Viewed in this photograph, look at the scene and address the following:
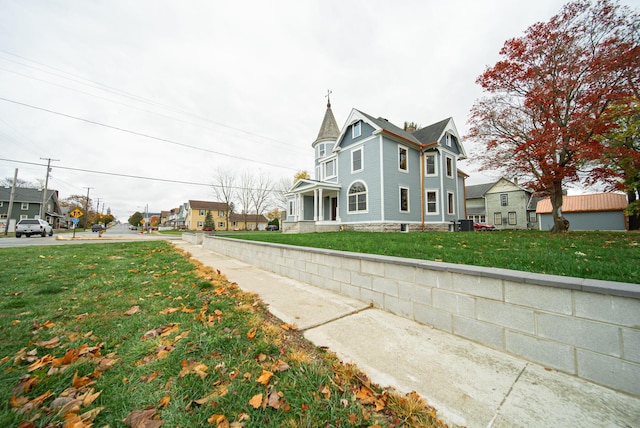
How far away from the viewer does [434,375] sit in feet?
5.84

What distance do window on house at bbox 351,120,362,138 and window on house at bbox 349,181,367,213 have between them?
3179 millimetres

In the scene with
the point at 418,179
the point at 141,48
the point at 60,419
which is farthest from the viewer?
the point at 418,179

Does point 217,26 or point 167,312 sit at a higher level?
point 217,26

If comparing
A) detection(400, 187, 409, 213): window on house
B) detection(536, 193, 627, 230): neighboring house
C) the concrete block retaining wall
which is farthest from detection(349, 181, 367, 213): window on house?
detection(536, 193, 627, 230): neighboring house

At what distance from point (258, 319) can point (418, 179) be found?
14865 millimetres

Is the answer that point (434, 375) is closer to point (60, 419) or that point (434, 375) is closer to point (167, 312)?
point (60, 419)

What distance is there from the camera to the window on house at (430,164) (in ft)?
50.5

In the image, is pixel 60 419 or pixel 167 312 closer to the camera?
pixel 60 419

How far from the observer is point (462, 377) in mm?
1763

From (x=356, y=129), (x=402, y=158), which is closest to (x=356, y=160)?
(x=356, y=129)

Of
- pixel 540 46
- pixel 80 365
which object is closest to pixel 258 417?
pixel 80 365

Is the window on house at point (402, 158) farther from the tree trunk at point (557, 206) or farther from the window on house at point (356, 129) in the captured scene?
the tree trunk at point (557, 206)

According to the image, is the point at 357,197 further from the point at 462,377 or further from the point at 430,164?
the point at 462,377

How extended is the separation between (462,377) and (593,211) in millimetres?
33128
